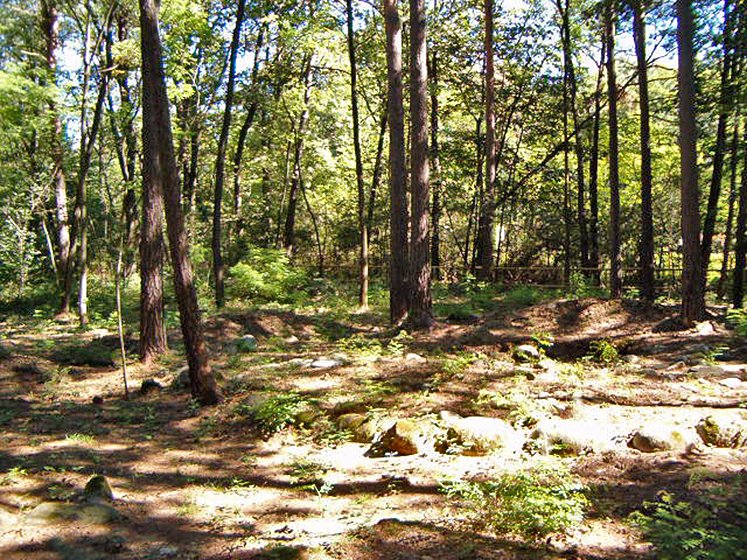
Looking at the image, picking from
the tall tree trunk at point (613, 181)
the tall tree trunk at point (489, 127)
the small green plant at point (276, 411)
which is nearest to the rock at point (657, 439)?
the small green plant at point (276, 411)

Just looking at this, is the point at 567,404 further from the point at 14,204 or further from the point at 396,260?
the point at 14,204

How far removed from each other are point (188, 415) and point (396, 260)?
5.61 m

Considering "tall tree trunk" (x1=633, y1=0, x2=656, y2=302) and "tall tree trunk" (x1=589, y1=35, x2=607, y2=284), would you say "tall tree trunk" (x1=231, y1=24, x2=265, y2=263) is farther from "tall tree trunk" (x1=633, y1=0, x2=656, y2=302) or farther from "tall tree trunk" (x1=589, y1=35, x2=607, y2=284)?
"tall tree trunk" (x1=589, y1=35, x2=607, y2=284)

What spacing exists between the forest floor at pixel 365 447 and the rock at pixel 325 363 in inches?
1.6

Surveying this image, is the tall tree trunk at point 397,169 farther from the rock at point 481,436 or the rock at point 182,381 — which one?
the rock at point 481,436

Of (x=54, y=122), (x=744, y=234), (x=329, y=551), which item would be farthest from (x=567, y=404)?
(x=54, y=122)

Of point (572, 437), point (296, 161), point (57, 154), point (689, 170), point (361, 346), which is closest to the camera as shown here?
point (572, 437)

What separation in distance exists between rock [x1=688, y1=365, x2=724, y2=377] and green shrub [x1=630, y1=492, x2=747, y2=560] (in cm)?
370

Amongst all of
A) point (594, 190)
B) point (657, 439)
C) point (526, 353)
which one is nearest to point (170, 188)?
point (526, 353)

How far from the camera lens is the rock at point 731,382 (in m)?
6.16

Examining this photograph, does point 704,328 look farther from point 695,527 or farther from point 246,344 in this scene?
point 246,344

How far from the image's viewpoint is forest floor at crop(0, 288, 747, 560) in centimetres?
354

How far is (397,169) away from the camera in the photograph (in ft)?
37.3

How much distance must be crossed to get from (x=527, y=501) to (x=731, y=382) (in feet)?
13.6
